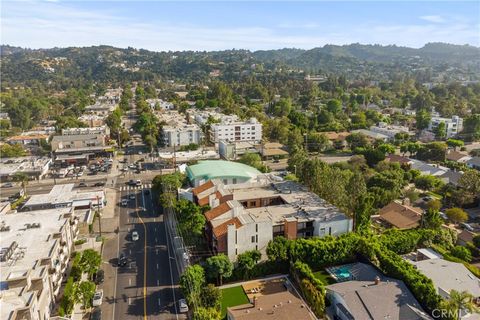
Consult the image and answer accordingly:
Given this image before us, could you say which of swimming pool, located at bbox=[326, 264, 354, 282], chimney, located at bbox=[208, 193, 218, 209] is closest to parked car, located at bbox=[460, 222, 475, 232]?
swimming pool, located at bbox=[326, 264, 354, 282]

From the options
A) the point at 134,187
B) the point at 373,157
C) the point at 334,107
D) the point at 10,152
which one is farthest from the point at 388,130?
the point at 10,152

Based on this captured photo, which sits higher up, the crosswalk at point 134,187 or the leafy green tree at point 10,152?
the leafy green tree at point 10,152

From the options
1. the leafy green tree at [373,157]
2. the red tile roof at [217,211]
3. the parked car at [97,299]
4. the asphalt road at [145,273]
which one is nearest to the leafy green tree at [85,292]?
the parked car at [97,299]

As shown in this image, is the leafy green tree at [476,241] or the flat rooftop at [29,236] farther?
the leafy green tree at [476,241]

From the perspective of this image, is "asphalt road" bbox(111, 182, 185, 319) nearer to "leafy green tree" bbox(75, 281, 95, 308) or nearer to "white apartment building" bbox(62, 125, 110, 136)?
"leafy green tree" bbox(75, 281, 95, 308)

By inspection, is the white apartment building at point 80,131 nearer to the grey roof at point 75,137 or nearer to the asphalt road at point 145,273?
the grey roof at point 75,137

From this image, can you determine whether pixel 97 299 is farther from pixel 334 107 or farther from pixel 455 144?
pixel 334 107
